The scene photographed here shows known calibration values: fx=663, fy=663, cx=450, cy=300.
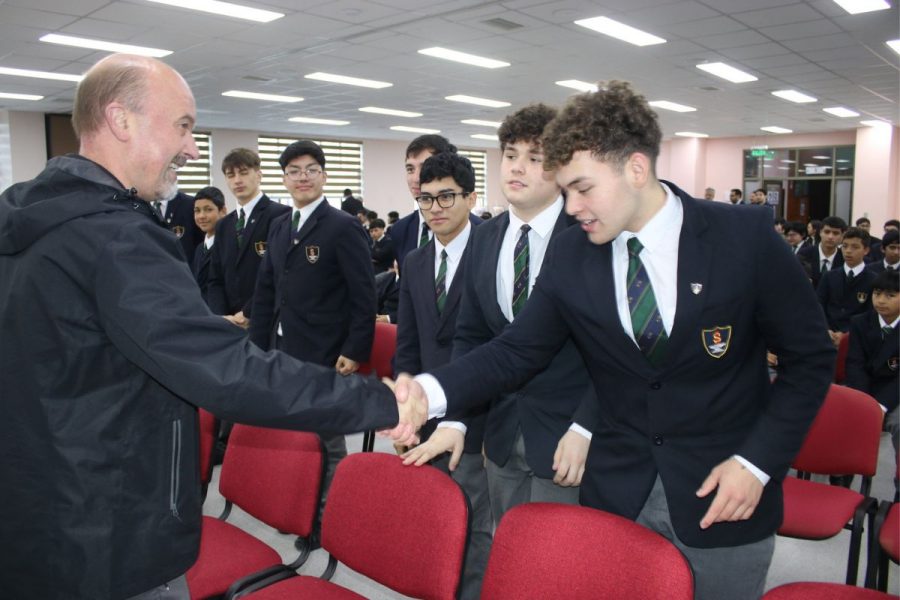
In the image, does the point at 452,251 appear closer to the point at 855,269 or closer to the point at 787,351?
the point at 787,351

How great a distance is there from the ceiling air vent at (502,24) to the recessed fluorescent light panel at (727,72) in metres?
3.50

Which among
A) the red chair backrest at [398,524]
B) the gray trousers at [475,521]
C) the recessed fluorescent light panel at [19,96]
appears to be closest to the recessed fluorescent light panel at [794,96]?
the gray trousers at [475,521]

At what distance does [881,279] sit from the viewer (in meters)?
4.34

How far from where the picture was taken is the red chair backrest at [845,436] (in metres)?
2.65

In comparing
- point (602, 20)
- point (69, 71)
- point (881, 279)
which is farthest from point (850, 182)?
point (69, 71)

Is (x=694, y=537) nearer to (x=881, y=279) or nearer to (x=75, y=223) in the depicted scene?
(x=75, y=223)

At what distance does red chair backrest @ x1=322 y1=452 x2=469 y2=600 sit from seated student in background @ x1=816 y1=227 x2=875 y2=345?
5274 millimetres

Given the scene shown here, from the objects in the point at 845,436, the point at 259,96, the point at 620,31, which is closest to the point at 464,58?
the point at 620,31

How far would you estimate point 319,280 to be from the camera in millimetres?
3426

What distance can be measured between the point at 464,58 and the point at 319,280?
21.2 feet

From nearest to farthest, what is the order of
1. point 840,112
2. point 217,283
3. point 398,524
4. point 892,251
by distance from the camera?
point 398,524
point 217,283
point 892,251
point 840,112

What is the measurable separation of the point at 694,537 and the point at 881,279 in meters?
3.72

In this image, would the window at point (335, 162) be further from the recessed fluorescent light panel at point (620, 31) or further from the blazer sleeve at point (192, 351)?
the blazer sleeve at point (192, 351)

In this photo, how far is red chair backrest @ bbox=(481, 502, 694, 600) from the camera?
4.53ft
